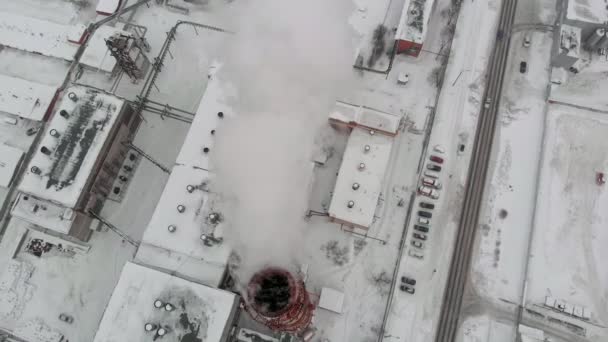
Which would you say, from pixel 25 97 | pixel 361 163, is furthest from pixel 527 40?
pixel 25 97

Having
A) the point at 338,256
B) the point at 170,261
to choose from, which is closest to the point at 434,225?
the point at 338,256

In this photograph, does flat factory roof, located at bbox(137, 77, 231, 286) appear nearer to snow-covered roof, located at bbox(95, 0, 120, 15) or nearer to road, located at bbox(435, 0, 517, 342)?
road, located at bbox(435, 0, 517, 342)

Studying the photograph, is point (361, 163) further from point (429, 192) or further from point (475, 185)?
point (475, 185)

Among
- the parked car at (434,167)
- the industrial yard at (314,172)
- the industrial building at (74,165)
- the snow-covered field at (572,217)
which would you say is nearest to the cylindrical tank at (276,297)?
the industrial yard at (314,172)

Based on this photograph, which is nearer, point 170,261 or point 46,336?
point 170,261

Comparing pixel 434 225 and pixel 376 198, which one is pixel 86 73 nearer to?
pixel 376 198
